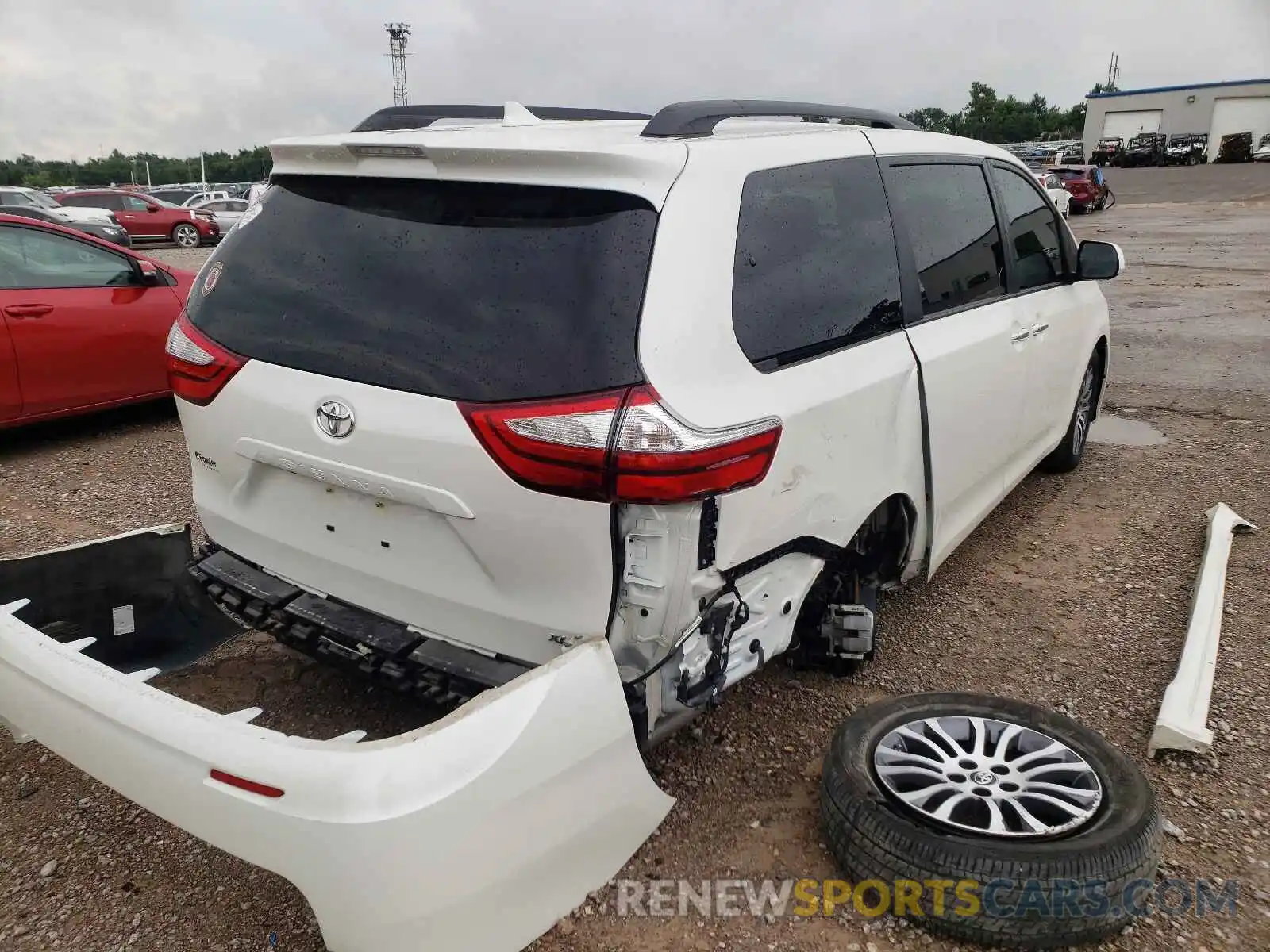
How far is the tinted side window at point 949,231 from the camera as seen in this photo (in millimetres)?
3012

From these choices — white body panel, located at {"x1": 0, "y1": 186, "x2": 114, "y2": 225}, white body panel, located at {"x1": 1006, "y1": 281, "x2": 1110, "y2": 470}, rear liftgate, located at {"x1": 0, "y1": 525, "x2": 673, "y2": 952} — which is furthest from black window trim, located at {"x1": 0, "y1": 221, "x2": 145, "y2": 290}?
white body panel, located at {"x1": 0, "y1": 186, "x2": 114, "y2": 225}

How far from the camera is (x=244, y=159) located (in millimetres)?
65875

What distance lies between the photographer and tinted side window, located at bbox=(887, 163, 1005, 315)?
9.88ft

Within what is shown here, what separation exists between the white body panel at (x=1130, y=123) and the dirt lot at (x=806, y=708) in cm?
6798

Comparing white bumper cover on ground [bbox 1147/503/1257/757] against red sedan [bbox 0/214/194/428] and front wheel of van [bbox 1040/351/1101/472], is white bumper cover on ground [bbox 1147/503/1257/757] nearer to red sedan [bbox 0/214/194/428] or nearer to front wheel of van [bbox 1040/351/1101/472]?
front wheel of van [bbox 1040/351/1101/472]

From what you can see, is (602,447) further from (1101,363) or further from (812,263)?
(1101,363)

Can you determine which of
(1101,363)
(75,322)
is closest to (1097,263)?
(1101,363)

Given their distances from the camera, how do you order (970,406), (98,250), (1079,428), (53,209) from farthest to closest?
(53,209)
(98,250)
(1079,428)
(970,406)

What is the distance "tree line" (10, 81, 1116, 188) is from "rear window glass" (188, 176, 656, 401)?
150ft

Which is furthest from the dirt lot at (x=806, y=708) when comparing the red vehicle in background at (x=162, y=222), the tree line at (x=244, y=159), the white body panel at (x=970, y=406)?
the tree line at (x=244, y=159)

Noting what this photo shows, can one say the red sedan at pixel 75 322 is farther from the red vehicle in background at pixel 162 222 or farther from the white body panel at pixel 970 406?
the red vehicle in background at pixel 162 222

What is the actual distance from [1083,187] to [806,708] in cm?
2926

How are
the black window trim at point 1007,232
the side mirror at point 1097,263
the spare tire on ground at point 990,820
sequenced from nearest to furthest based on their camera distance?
the spare tire on ground at point 990,820 → the black window trim at point 1007,232 → the side mirror at point 1097,263

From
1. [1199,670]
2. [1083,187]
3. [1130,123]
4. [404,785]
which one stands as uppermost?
[1130,123]
